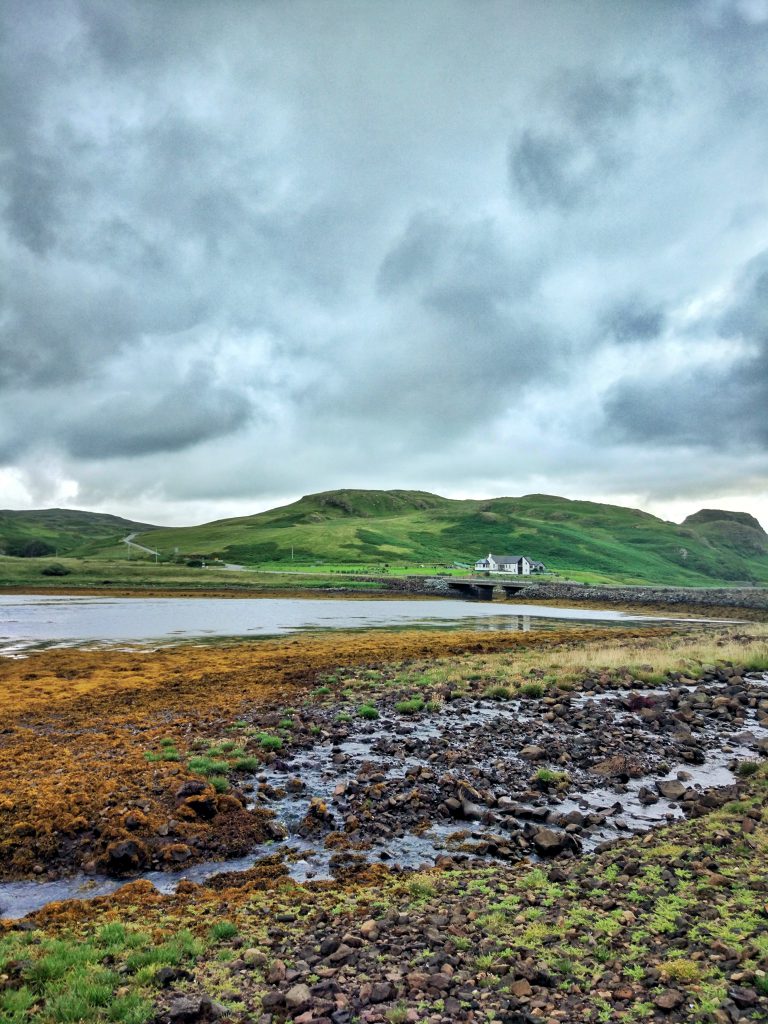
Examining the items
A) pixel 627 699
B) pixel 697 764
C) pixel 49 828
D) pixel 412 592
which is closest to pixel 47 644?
pixel 49 828

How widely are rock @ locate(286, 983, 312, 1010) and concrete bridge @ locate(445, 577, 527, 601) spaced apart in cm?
13502

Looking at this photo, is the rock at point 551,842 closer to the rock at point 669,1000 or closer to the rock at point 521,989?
the rock at point 521,989

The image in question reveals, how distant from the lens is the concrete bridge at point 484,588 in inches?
5689

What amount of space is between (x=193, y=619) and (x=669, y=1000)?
77691mm

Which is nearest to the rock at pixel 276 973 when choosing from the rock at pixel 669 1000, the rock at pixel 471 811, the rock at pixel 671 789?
the rock at pixel 669 1000

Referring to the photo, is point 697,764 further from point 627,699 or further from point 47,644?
point 47,644

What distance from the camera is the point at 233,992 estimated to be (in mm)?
8148

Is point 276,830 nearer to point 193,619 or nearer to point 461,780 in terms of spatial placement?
point 461,780

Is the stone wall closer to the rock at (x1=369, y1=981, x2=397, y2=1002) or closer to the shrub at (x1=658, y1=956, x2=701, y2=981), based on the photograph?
the shrub at (x1=658, y1=956, x2=701, y2=981)

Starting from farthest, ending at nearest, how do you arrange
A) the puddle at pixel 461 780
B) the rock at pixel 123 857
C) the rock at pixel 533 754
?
the rock at pixel 533 754, the puddle at pixel 461 780, the rock at pixel 123 857

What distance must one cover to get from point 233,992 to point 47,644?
50861 mm

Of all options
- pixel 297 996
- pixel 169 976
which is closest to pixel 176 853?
pixel 169 976

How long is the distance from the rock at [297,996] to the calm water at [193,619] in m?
45.9

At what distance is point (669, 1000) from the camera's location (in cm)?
738
